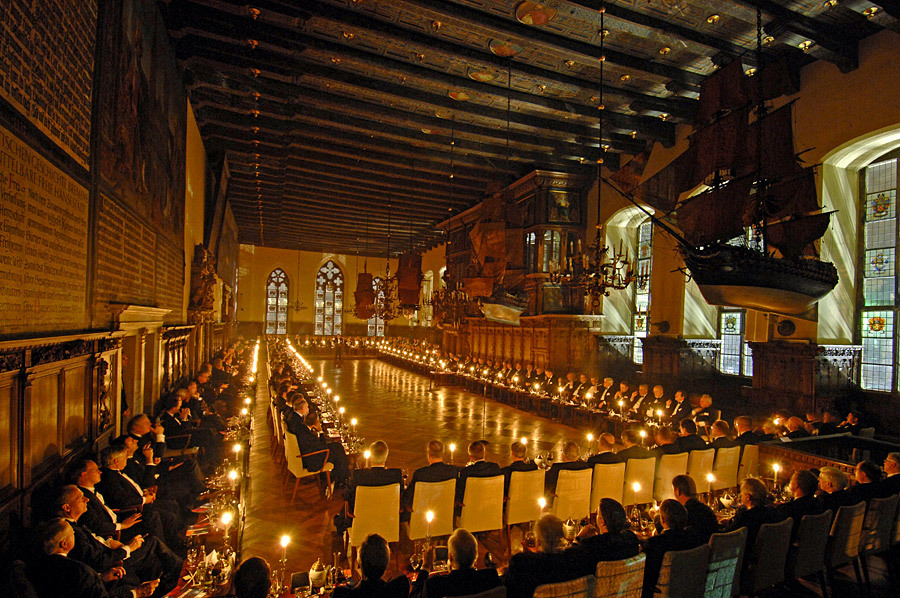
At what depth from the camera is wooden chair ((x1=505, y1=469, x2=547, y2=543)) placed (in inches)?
190

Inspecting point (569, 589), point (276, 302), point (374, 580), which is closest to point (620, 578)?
point (569, 589)

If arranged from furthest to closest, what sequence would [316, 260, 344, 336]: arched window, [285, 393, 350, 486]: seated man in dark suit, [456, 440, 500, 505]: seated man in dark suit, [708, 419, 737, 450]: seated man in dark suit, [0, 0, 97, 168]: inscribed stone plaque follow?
[316, 260, 344, 336]: arched window < [285, 393, 350, 486]: seated man in dark suit < [708, 419, 737, 450]: seated man in dark suit < [456, 440, 500, 505]: seated man in dark suit < [0, 0, 97, 168]: inscribed stone plaque

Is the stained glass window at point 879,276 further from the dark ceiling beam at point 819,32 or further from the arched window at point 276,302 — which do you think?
the arched window at point 276,302

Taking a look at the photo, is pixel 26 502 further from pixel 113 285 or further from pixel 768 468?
pixel 768 468

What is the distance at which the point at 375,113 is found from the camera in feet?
34.3

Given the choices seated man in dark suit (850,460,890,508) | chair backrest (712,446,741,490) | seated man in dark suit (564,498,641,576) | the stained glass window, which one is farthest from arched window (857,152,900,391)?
seated man in dark suit (564,498,641,576)

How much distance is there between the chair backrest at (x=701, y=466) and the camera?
17.8 ft

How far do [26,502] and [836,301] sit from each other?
11522mm

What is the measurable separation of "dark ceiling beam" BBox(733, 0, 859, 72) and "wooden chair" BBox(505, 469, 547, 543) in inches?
285

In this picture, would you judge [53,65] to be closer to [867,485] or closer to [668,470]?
[668,470]

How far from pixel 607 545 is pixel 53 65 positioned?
5.13m

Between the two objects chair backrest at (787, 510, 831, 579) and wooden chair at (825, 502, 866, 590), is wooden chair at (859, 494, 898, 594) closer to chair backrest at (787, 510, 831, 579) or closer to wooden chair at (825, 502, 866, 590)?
wooden chair at (825, 502, 866, 590)

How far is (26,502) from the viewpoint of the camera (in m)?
3.14

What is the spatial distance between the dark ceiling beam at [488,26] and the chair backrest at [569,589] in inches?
287
